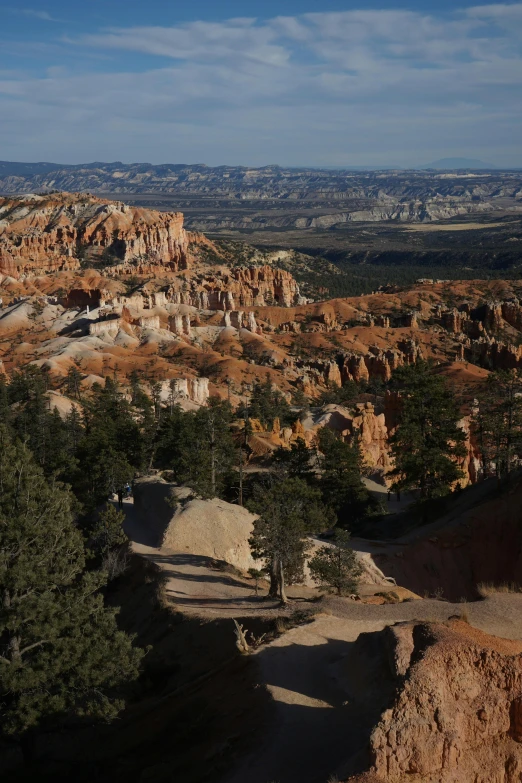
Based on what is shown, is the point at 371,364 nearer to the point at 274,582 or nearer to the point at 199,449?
the point at 199,449

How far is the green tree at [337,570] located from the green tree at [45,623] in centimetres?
837

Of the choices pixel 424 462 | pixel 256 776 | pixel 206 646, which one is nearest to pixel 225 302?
pixel 424 462

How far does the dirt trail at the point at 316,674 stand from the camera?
14562mm

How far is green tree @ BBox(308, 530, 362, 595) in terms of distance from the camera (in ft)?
83.9

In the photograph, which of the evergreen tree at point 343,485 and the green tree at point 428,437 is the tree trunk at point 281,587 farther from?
the evergreen tree at point 343,485

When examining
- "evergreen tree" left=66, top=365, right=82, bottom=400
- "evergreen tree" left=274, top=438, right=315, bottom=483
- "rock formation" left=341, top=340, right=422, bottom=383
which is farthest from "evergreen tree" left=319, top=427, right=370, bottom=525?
"rock formation" left=341, top=340, right=422, bottom=383

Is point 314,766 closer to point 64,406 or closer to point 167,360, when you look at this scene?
point 64,406

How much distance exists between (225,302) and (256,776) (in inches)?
4513

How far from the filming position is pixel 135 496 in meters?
38.2

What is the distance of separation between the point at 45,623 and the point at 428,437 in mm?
26130

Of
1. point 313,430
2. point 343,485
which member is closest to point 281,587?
point 343,485

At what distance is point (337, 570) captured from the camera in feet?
84.4

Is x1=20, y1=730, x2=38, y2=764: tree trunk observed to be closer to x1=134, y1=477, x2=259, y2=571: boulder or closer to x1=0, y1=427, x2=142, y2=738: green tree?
x1=0, y1=427, x2=142, y2=738: green tree

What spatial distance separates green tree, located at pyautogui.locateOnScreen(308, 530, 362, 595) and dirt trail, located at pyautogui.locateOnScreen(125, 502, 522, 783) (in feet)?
6.92
